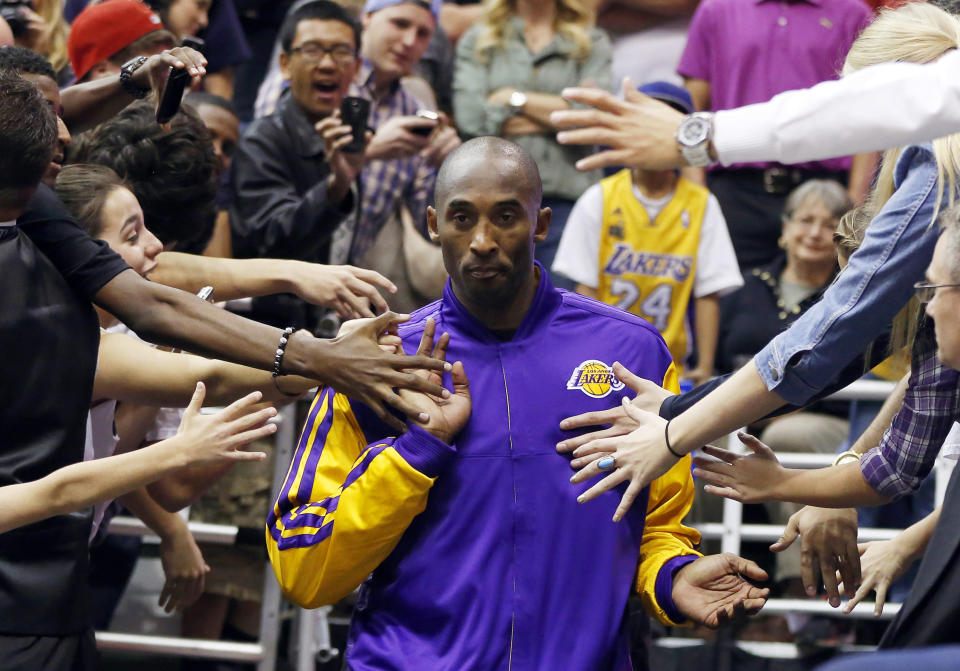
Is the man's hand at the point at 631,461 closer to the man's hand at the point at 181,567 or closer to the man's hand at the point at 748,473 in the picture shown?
the man's hand at the point at 748,473

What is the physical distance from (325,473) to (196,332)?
0.51 m

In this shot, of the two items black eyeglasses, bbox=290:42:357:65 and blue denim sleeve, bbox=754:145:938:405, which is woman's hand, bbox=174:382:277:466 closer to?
blue denim sleeve, bbox=754:145:938:405

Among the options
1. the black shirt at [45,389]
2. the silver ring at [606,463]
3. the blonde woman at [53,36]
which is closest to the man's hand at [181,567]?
the black shirt at [45,389]

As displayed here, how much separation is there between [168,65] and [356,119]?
1481mm

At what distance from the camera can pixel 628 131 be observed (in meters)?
3.45

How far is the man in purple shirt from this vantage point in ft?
23.1

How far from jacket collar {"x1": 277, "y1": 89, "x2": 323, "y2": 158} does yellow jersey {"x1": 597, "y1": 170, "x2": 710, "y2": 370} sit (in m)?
1.41

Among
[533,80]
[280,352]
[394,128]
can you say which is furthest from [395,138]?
[280,352]

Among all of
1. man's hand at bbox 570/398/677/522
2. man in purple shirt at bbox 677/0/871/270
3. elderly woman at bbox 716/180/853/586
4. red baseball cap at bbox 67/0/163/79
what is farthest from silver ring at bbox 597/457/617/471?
man in purple shirt at bbox 677/0/871/270

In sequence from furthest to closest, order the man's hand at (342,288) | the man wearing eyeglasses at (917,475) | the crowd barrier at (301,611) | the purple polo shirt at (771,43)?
the purple polo shirt at (771,43) < the crowd barrier at (301,611) < the man's hand at (342,288) < the man wearing eyeglasses at (917,475)

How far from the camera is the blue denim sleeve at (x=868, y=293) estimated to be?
3223 millimetres

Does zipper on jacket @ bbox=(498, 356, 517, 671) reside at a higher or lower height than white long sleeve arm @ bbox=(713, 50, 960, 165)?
lower

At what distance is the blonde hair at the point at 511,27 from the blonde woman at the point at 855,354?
340cm

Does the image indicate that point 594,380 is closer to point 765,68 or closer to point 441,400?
point 441,400
